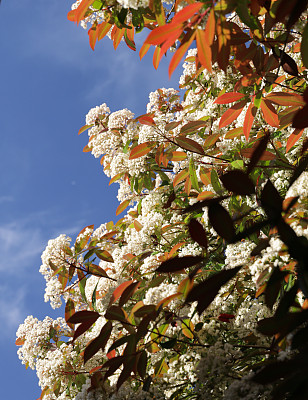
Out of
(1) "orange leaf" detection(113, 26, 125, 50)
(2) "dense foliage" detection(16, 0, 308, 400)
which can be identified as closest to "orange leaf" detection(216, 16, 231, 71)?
(2) "dense foliage" detection(16, 0, 308, 400)

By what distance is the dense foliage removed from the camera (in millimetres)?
1000

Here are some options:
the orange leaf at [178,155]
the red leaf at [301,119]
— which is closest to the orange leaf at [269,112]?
the orange leaf at [178,155]

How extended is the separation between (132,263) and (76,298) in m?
0.97

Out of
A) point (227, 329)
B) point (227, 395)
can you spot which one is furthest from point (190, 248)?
point (227, 395)

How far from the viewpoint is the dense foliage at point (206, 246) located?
1000 mm

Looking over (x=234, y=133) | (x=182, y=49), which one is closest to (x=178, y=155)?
(x=234, y=133)

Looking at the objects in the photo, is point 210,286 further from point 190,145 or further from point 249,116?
point 190,145

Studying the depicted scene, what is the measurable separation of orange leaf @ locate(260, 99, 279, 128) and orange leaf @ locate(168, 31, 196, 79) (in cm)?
97

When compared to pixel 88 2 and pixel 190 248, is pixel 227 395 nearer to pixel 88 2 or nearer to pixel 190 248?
pixel 190 248

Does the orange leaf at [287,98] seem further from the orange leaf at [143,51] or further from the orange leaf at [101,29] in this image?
the orange leaf at [101,29]

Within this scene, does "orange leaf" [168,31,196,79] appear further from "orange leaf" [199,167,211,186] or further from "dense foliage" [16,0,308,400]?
"orange leaf" [199,167,211,186]

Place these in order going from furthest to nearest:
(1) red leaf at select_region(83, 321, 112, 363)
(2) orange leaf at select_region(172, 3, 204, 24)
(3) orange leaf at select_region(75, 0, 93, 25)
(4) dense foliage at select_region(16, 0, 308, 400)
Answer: (3) orange leaf at select_region(75, 0, 93, 25) < (1) red leaf at select_region(83, 321, 112, 363) < (2) orange leaf at select_region(172, 3, 204, 24) < (4) dense foliage at select_region(16, 0, 308, 400)

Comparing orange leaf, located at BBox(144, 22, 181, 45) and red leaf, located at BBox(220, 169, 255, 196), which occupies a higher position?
orange leaf, located at BBox(144, 22, 181, 45)

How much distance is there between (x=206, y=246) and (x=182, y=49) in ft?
2.15
